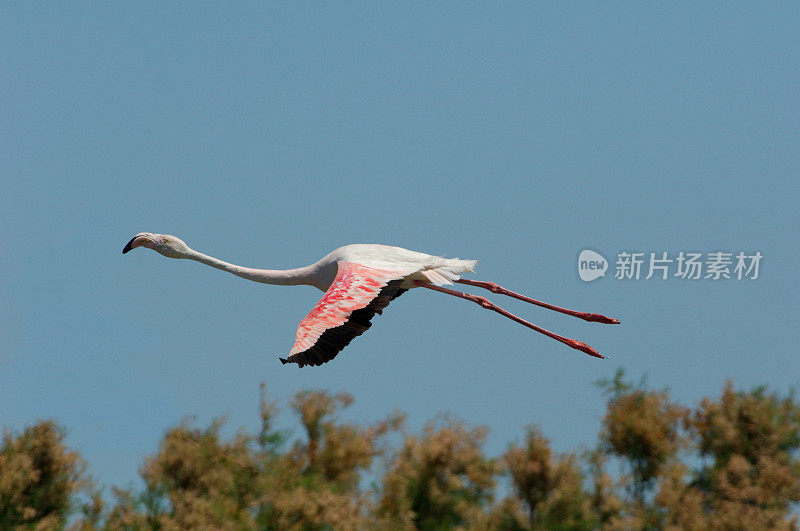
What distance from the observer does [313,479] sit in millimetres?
16141

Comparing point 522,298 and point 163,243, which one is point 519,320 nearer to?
point 522,298

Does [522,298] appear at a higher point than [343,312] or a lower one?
higher

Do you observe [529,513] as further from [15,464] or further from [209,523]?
[15,464]

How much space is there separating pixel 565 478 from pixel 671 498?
59.0 inches

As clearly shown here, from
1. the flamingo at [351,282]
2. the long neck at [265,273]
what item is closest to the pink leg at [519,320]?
the flamingo at [351,282]

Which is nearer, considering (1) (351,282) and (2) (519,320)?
(1) (351,282)

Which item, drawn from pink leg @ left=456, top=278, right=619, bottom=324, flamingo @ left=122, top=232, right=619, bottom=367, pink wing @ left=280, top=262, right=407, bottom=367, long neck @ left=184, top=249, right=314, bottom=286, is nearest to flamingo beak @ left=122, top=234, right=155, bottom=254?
flamingo @ left=122, top=232, right=619, bottom=367

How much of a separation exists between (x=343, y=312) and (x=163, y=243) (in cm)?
623

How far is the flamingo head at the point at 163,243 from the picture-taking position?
19.5 meters

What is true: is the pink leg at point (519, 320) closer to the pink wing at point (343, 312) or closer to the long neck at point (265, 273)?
the pink wing at point (343, 312)

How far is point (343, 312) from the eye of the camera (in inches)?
571

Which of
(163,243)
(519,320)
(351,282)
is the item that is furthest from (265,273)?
(519,320)

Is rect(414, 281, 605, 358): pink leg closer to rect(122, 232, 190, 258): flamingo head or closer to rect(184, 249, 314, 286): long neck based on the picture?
rect(184, 249, 314, 286): long neck

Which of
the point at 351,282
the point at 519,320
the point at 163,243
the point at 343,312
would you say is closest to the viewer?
the point at 343,312
